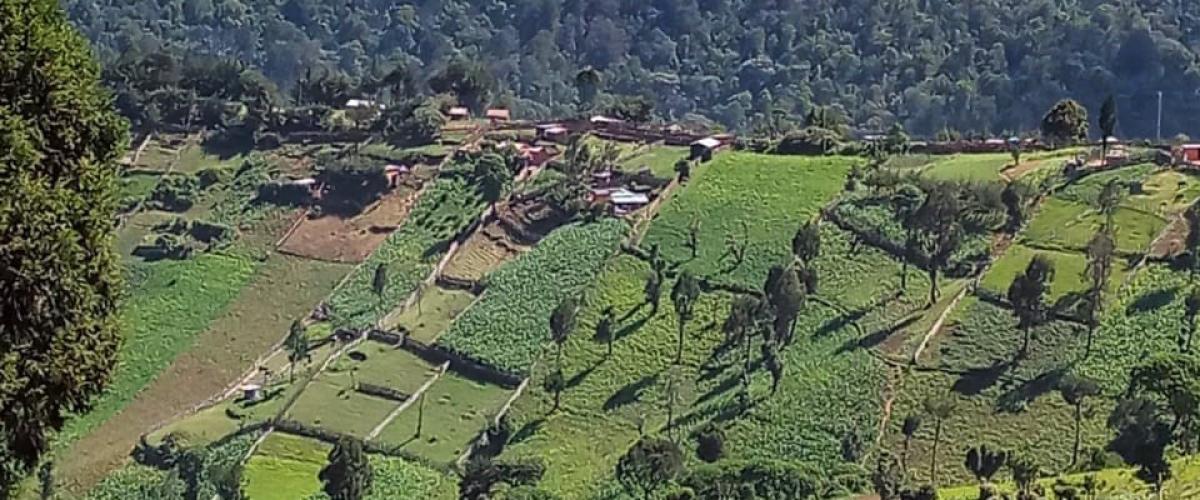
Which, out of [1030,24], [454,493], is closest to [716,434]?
[454,493]

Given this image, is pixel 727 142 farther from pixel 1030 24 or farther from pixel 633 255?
pixel 1030 24

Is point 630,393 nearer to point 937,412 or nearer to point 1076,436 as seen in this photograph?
point 937,412

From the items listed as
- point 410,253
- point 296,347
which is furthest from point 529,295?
point 296,347

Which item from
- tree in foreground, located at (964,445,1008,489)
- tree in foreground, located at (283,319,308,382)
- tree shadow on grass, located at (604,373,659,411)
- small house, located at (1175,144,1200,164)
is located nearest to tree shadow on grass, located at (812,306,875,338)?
tree shadow on grass, located at (604,373,659,411)

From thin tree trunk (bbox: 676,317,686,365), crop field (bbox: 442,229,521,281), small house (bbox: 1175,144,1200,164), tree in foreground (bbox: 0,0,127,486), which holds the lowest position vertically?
thin tree trunk (bbox: 676,317,686,365)

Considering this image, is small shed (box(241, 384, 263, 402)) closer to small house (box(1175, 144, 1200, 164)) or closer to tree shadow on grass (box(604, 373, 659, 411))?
tree shadow on grass (box(604, 373, 659, 411))

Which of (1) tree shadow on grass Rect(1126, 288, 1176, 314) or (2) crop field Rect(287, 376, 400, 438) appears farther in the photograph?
(2) crop field Rect(287, 376, 400, 438)
